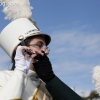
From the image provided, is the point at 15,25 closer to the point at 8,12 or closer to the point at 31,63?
the point at 8,12

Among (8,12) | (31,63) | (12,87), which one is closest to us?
(12,87)

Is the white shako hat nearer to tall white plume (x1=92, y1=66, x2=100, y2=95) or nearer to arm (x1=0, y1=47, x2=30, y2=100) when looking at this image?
arm (x1=0, y1=47, x2=30, y2=100)

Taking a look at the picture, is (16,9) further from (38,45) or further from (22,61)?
(22,61)


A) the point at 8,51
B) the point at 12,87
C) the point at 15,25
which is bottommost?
the point at 12,87

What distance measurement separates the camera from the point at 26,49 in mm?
3312

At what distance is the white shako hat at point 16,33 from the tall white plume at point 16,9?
0.29 ft

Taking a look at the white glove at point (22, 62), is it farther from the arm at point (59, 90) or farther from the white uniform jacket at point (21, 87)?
the arm at point (59, 90)

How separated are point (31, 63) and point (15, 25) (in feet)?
1.85

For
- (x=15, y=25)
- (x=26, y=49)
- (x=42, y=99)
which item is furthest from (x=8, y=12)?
(x=42, y=99)

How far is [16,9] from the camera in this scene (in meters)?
3.93

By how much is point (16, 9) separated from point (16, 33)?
0.34 metres

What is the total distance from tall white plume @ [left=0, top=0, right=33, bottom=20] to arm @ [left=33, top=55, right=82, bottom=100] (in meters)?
0.80

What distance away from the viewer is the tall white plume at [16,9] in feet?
12.8

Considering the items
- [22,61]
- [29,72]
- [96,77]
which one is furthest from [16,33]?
[96,77]
